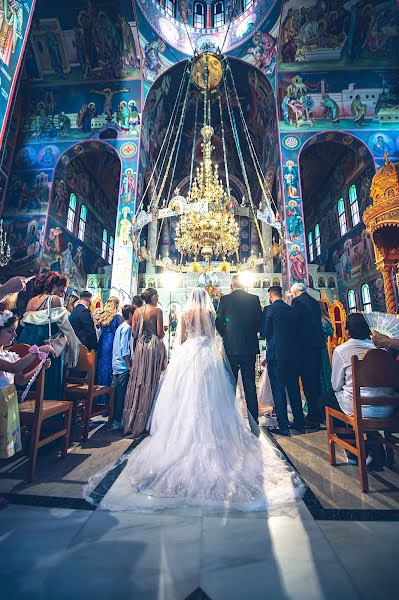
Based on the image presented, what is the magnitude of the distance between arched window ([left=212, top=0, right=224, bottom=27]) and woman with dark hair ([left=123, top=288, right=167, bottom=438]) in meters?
19.0

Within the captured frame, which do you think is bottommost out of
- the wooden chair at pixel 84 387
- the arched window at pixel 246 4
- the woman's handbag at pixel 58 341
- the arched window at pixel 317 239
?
the wooden chair at pixel 84 387

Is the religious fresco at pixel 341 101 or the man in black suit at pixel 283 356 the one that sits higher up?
the religious fresco at pixel 341 101

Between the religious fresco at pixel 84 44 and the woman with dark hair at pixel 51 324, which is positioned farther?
the religious fresco at pixel 84 44

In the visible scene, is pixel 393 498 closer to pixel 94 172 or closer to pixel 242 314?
pixel 242 314

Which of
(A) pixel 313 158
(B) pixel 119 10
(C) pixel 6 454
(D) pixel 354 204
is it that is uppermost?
(B) pixel 119 10

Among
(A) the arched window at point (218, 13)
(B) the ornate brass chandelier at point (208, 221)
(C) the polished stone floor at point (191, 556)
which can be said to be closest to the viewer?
(C) the polished stone floor at point (191, 556)

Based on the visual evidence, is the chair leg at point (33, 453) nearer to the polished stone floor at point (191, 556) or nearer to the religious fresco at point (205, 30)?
the polished stone floor at point (191, 556)

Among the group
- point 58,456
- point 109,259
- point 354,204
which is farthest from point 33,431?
point 109,259

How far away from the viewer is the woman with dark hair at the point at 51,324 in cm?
281

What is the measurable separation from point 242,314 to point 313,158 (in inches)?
627

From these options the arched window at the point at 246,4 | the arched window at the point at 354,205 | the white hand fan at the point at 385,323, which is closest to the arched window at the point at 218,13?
the arched window at the point at 246,4

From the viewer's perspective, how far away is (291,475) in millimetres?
2180

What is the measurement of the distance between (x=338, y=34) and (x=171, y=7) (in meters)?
8.87

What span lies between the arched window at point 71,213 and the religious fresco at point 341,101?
11215mm
